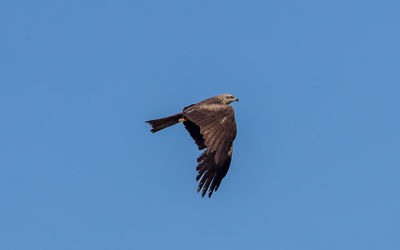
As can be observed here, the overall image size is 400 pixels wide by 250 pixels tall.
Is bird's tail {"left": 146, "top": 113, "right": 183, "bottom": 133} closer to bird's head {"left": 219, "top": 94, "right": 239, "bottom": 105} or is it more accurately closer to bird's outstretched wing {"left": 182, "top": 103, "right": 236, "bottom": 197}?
bird's outstretched wing {"left": 182, "top": 103, "right": 236, "bottom": 197}

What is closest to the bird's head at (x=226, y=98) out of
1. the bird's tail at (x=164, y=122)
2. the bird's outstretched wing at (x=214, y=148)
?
the bird's tail at (x=164, y=122)

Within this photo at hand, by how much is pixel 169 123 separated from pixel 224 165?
111 inches

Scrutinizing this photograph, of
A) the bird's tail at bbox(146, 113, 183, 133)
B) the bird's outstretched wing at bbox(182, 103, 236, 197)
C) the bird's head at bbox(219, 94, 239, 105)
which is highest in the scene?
the bird's head at bbox(219, 94, 239, 105)

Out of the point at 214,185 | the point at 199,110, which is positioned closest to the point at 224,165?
the point at 214,185

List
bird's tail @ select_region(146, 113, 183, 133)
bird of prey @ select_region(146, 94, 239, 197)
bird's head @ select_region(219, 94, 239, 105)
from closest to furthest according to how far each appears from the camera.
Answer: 1. bird of prey @ select_region(146, 94, 239, 197)
2. bird's tail @ select_region(146, 113, 183, 133)
3. bird's head @ select_region(219, 94, 239, 105)

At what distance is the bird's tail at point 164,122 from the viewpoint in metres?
20.0

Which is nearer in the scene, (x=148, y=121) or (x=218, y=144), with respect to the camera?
(x=218, y=144)

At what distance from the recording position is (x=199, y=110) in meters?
19.4

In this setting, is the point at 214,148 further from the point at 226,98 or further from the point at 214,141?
the point at 226,98

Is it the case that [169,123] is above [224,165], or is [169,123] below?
above

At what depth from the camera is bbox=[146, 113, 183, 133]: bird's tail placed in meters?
20.0

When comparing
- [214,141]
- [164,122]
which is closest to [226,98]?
[164,122]

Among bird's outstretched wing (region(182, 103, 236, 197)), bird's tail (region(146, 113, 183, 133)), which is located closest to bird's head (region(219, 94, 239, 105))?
bird's tail (region(146, 113, 183, 133))

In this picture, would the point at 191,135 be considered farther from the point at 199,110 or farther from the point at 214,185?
the point at 214,185
